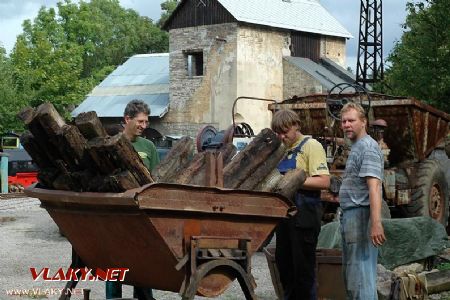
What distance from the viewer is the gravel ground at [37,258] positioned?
32.0 feet

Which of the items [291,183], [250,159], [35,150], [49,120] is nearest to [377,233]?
[291,183]

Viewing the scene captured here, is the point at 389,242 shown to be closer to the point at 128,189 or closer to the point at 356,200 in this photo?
the point at 356,200

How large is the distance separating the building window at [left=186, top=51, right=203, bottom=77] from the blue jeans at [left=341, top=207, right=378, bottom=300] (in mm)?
37073

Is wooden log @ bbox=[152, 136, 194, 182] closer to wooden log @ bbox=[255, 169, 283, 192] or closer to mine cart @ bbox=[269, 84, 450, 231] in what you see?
wooden log @ bbox=[255, 169, 283, 192]

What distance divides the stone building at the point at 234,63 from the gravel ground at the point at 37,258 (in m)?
21.2

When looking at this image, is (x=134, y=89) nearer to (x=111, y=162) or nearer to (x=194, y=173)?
(x=194, y=173)

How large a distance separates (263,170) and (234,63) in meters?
35.2

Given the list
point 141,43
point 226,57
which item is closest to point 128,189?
point 226,57

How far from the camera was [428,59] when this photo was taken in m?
20.4

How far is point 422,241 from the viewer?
1008 centimetres

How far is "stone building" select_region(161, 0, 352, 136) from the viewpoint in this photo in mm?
42031

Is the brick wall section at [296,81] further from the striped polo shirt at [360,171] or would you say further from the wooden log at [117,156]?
the wooden log at [117,156]

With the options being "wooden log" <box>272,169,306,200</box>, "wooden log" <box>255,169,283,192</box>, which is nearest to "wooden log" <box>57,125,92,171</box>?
"wooden log" <box>255,169,283,192</box>

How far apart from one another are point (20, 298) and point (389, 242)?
3.95m
